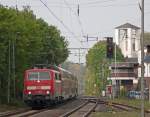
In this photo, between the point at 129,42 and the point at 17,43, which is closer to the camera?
the point at 17,43

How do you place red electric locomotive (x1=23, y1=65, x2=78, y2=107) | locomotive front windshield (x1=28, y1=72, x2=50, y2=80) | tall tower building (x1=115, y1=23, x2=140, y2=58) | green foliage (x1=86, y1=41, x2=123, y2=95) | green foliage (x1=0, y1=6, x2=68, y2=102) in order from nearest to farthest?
red electric locomotive (x1=23, y1=65, x2=78, y2=107), locomotive front windshield (x1=28, y1=72, x2=50, y2=80), green foliage (x1=0, y1=6, x2=68, y2=102), green foliage (x1=86, y1=41, x2=123, y2=95), tall tower building (x1=115, y1=23, x2=140, y2=58)

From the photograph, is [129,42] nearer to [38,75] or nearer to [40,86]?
[38,75]

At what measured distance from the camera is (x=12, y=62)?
61.7 metres

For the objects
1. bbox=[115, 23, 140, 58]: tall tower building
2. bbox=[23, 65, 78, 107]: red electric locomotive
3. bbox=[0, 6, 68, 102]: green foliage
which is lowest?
bbox=[23, 65, 78, 107]: red electric locomotive

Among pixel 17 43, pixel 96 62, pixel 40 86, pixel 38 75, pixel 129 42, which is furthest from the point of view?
pixel 129 42

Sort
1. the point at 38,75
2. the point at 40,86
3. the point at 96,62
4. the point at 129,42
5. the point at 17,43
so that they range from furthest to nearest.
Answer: the point at 129,42, the point at 96,62, the point at 17,43, the point at 38,75, the point at 40,86

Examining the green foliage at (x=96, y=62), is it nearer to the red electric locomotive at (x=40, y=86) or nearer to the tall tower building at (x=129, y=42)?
the tall tower building at (x=129, y=42)

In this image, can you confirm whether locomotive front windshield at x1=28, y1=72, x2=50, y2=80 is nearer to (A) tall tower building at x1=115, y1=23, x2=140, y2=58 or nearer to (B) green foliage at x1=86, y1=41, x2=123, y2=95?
(B) green foliage at x1=86, y1=41, x2=123, y2=95

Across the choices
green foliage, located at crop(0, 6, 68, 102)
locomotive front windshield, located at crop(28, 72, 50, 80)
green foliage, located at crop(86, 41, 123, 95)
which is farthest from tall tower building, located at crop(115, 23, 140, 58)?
locomotive front windshield, located at crop(28, 72, 50, 80)

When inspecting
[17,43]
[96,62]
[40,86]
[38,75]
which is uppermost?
[96,62]

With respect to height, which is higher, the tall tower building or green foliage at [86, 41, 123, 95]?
the tall tower building

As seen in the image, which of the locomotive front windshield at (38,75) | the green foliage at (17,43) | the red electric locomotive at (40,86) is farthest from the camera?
the green foliage at (17,43)

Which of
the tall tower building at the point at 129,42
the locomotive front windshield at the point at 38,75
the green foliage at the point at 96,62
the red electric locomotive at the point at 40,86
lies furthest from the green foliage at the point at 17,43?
the tall tower building at the point at 129,42

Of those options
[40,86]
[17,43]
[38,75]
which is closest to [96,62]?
[17,43]
